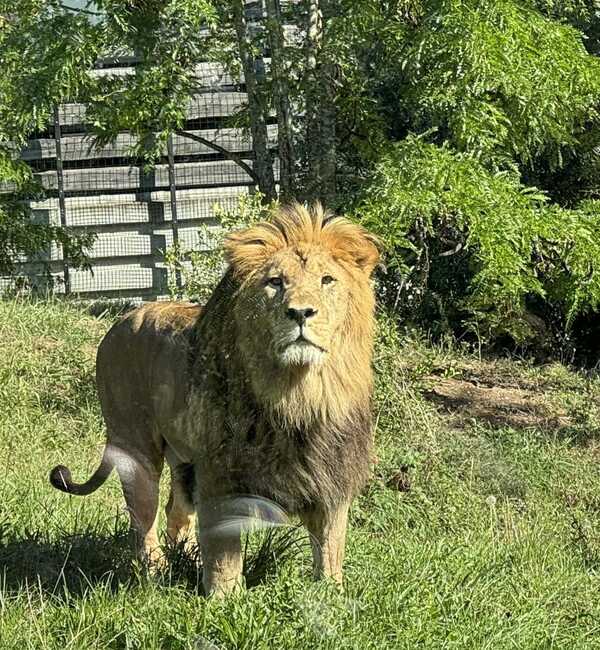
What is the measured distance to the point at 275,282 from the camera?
399cm

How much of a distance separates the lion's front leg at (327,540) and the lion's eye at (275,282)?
0.81 m

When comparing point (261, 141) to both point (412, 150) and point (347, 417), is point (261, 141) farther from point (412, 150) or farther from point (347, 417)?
point (347, 417)

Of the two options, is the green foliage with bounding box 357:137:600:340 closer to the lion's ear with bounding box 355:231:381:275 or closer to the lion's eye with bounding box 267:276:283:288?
the lion's ear with bounding box 355:231:381:275

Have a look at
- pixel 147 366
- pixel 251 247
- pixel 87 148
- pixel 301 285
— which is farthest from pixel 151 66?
pixel 87 148

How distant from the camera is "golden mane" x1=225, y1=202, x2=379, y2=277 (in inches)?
163

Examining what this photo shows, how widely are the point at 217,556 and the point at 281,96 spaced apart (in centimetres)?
546

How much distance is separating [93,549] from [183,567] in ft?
1.64

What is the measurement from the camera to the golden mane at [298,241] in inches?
163

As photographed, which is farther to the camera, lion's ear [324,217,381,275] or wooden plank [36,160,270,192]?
wooden plank [36,160,270,192]

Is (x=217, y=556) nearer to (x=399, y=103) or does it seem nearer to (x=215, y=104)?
(x=399, y=103)

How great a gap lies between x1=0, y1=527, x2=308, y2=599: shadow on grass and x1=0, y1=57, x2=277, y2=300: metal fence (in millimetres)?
7138

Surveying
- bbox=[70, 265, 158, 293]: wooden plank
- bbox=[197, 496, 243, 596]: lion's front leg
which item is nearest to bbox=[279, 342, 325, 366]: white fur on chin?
bbox=[197, 496, 243, 596]: lion's front leg

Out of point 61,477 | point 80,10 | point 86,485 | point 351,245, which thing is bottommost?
point 86,485

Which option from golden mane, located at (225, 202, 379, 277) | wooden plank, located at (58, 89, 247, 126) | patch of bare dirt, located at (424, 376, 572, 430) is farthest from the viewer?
wooden plank, located at (58, 89, 247, 126)
